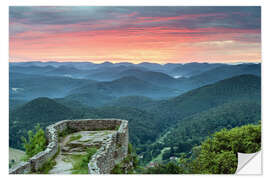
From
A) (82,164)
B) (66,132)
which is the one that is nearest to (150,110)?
(66,132)

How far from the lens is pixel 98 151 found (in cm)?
588

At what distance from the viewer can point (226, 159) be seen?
26.7ft

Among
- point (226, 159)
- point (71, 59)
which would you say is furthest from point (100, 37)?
point (226, 159)

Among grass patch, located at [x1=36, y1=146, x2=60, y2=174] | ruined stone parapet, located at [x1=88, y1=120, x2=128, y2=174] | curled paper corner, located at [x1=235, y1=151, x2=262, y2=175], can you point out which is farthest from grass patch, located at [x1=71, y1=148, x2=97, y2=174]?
curled paper corner, located at [x1=235, y1=151, x2=262, y2=175]

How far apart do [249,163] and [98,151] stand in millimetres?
4735

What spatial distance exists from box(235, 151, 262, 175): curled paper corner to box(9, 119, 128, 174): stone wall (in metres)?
3.48

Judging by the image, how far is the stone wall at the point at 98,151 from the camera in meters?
5.64

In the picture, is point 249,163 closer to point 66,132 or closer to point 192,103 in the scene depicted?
point 66,132

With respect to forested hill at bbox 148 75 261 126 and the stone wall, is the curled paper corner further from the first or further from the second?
forested hill at bbox 148 75 261 126

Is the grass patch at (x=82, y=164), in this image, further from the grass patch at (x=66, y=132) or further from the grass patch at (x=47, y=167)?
the grass patch at (x=66, y=132)

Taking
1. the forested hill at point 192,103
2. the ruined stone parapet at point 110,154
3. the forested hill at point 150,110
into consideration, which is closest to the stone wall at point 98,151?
the ruined stone parapet at point 110,154

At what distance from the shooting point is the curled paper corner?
7094 mm
